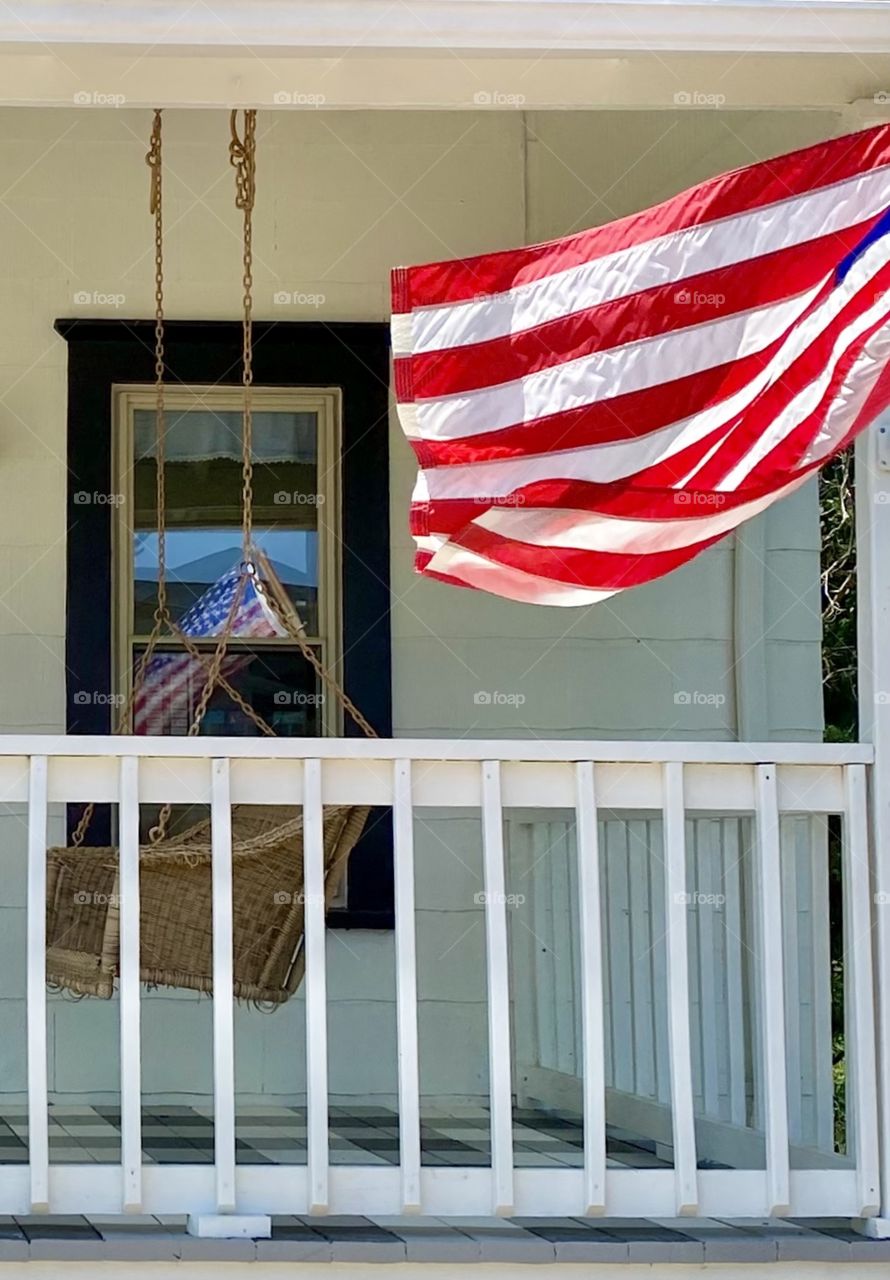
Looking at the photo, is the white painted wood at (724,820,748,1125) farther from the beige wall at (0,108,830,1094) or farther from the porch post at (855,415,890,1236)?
the beige wall at (0,108,830,1094)

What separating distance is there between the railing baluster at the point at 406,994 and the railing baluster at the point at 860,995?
991 mm

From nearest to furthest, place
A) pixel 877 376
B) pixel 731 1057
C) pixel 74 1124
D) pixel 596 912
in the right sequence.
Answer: pixel 877 376, pixel 596 912, pixel 731 1057, pixel 74 1124

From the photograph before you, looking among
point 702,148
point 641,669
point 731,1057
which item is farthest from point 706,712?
point 702,148

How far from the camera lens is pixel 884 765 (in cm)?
398

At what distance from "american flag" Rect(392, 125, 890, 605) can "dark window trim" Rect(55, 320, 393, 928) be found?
1994 mm

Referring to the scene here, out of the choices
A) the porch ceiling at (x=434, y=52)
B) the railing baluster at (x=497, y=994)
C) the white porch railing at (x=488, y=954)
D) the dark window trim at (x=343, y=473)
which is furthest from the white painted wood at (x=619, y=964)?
the porch ceiling at (x=434, y=52)

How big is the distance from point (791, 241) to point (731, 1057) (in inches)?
87.0

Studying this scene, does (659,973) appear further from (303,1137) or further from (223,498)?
(223,498)

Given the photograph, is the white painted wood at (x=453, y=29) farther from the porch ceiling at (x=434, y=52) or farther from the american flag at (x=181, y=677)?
the american flag at (x=181, y=677)

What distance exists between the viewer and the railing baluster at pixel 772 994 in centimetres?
381

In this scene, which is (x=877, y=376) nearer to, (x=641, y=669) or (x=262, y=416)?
(x=641, y=669)

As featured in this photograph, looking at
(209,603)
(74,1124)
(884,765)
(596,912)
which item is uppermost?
(209,603)

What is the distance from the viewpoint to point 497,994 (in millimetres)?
3752

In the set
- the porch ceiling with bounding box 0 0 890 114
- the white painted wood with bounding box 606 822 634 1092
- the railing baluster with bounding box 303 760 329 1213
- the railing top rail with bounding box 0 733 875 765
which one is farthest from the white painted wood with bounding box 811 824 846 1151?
the porch ceiling with bounding box 0 0 890 114
